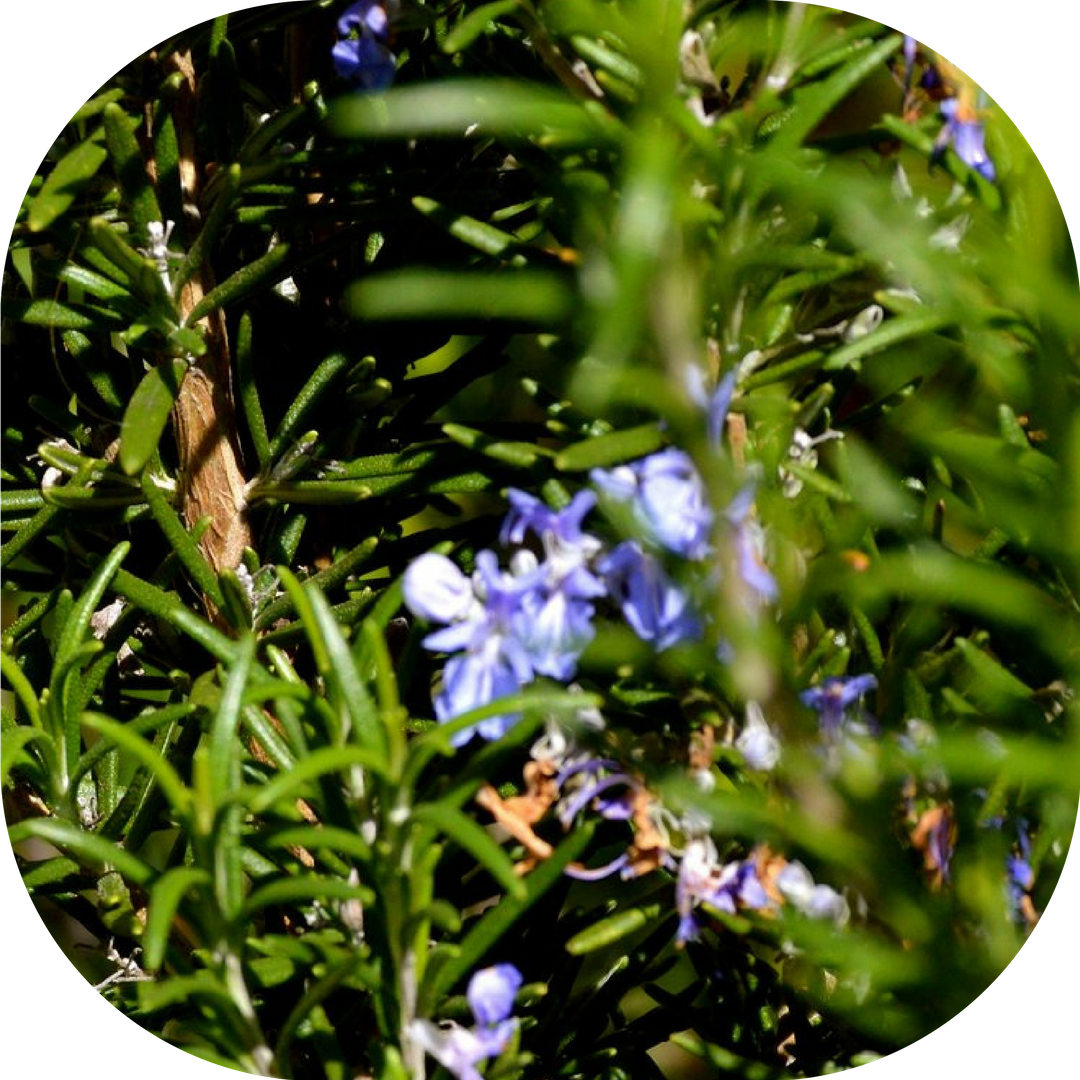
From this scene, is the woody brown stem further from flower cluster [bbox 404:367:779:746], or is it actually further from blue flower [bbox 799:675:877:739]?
blue flower [bbox 799:675:877:739]

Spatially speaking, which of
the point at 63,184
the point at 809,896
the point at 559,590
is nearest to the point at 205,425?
the point at 63,184

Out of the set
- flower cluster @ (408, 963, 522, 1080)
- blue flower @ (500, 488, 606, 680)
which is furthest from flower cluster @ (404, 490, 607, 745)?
flower cluster @ (408, 963, 522, 1080)

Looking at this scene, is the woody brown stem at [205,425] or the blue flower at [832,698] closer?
the blue flower at [832,698]

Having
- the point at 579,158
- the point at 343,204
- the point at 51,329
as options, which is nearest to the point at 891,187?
the point at 579,158

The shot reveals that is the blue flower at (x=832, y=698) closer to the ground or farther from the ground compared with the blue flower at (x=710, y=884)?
farther from the ground

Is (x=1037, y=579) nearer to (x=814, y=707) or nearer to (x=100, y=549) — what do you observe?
(x=814, y=707)

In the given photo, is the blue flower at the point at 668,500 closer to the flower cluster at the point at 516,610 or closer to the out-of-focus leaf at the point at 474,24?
the flower cluster at the point at 516,610

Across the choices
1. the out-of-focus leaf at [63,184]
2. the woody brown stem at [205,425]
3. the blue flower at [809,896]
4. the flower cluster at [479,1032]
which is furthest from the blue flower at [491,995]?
the out-of-focus leaf at [63,184]
